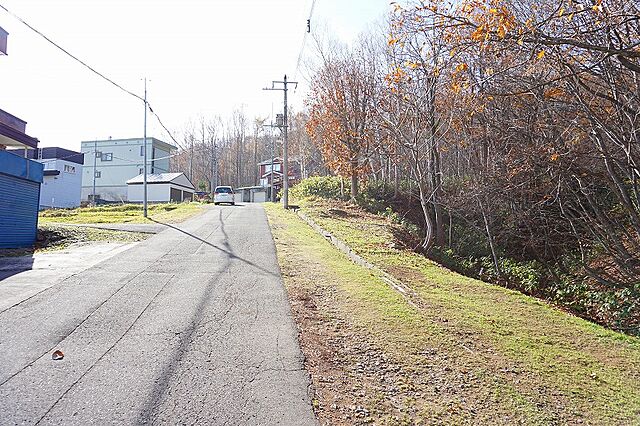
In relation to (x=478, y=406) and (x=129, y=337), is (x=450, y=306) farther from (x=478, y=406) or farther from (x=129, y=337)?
(x=129, y=337)

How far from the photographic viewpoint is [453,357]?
15.6 feet

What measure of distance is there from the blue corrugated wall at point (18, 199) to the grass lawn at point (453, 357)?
9631mm

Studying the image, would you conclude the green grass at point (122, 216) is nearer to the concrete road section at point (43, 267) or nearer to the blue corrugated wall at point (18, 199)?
the blue corrugated wall at point (18, 199)

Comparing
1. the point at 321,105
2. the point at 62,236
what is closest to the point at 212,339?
the point at 62,236

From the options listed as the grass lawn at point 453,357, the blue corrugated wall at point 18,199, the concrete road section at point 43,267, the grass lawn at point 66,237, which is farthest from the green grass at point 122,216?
the grass lawn at point 453,357

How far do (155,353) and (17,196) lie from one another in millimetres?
11740

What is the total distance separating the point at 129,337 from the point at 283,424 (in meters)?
2.59

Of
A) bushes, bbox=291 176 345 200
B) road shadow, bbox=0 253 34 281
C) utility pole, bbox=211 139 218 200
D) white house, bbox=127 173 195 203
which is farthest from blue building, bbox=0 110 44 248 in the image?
utility pole, bbox=211 139 218 200

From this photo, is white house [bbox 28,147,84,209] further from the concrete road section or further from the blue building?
the concrete road section

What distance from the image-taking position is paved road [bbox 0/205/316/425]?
3.59 m

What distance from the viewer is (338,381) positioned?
422 centimetres

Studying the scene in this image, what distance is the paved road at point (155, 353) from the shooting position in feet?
11.8

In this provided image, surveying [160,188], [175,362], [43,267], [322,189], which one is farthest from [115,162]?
[175,362]

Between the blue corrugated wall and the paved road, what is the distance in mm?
6251
